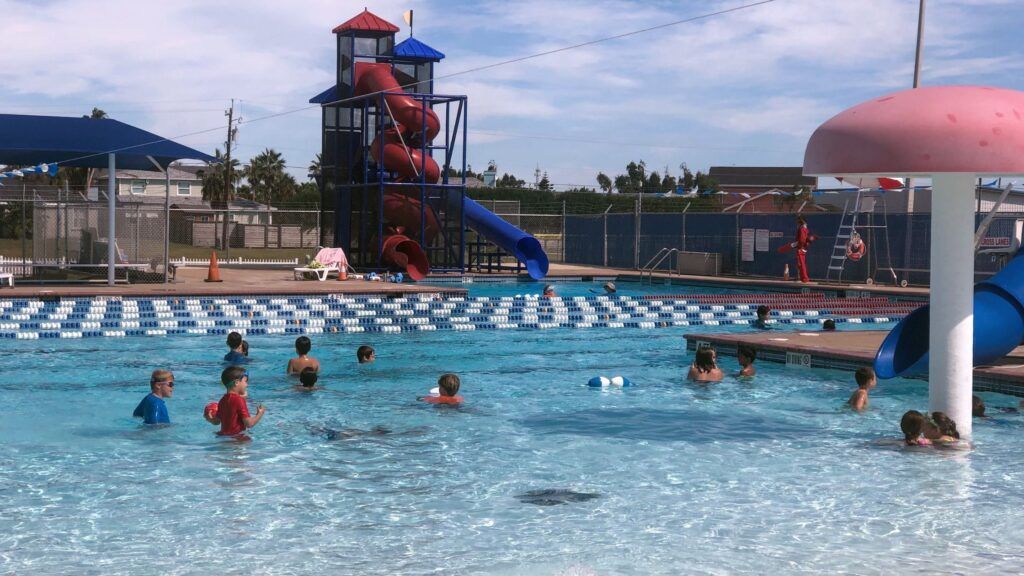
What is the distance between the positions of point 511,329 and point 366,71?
13377 mm

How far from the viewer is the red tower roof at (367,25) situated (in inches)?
1197

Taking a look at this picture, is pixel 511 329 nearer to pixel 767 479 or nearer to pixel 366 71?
pixel 767 479

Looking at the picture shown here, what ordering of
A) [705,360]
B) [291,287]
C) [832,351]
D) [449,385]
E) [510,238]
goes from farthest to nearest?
[510,238], [291,287], [832,351], [705,360], [449,385]

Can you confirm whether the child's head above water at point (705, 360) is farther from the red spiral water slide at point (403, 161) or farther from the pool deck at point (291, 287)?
the red spiral water slide at point (403, 161)

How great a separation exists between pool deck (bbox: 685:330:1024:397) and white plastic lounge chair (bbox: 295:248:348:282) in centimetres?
1163

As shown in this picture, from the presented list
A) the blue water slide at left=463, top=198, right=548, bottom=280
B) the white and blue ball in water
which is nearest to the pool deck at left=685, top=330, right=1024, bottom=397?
the white and blue ball in water

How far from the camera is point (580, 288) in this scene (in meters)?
28.7

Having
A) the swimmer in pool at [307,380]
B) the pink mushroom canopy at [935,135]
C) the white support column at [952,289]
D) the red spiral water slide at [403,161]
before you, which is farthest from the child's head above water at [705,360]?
the red spiral water slide at [403,161]

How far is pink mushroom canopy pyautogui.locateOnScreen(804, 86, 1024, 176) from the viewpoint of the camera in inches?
328

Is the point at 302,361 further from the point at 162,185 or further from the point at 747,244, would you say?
the point at 162,185

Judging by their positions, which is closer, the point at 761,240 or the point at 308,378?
the point at 308,378

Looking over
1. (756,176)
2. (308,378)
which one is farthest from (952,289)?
(756,176)

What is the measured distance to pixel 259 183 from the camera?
3521 inches

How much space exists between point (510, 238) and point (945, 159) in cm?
2199
